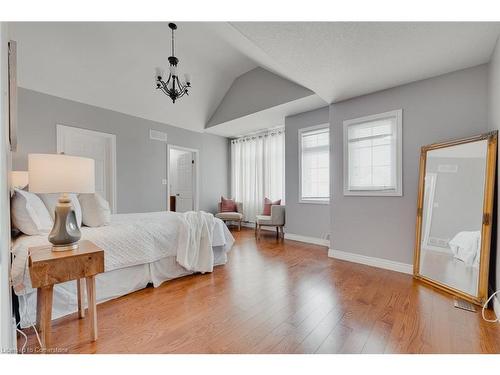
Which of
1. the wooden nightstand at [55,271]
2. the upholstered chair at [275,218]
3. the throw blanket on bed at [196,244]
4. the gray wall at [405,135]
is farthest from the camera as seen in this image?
the upholstered chair at [275,218]

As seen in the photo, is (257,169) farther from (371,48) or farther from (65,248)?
(65,248)

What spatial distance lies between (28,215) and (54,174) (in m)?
0.65

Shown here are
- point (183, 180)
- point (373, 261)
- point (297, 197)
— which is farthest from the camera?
point (183, 180)

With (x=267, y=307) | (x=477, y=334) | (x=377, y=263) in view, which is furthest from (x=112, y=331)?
(x=377, y=263)

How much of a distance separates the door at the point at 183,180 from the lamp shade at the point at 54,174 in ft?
13.5

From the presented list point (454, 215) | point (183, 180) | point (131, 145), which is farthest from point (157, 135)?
point (454, 215)

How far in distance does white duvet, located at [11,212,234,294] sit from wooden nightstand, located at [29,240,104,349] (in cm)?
19

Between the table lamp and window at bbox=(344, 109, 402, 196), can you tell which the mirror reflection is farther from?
the table lamp

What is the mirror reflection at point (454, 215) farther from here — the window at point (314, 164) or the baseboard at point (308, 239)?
the window at point (314, 164)

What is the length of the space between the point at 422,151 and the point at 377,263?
1.50 meters

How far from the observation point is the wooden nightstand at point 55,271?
4.37 feet

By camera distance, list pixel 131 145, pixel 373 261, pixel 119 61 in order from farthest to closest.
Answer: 1. pixel 131 145
2. pixel 119 61
3. pixel 373 261

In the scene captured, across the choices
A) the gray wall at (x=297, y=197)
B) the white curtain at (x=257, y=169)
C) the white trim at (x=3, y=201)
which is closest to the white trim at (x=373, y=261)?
the gray wall at (x=297, y=197)

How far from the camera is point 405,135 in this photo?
2.81 m
